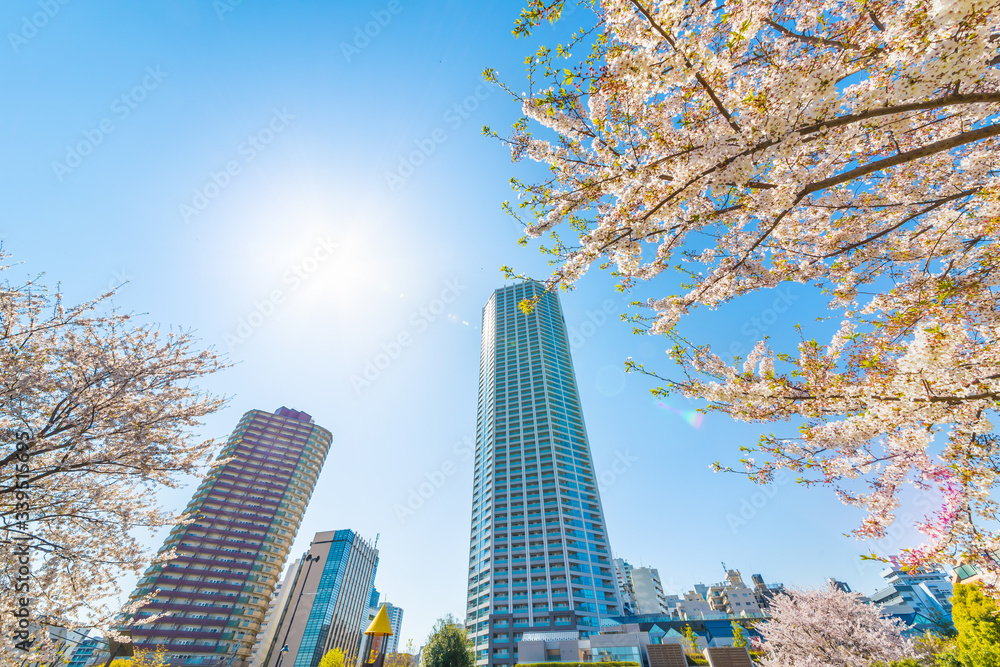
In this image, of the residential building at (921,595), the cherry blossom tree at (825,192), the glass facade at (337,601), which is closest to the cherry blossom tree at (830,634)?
the cherry blossom tree at (825,192)

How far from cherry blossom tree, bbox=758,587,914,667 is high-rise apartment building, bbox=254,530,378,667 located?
60391 mm

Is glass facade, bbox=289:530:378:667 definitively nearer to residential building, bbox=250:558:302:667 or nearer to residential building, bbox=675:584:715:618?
residential building, bbox=250:558:302:667

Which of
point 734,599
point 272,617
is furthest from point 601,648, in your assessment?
point 272,617

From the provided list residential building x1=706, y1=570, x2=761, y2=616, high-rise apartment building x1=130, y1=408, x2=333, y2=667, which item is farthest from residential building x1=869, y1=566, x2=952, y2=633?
high-rise apartment building x1=130, y1=408, x2=333, y2=667

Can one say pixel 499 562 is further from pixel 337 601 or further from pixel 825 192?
pixel 825 192

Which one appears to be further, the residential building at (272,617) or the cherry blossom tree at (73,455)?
the residential building at (272,617)

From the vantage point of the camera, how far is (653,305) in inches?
216

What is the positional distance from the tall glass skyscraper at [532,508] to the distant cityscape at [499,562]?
20cm

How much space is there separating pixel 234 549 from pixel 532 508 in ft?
148

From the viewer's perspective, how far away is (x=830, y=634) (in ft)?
51.9

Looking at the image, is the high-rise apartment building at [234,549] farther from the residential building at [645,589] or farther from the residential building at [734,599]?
the residential building at [734,599]

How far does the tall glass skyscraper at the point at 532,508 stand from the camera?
149ft

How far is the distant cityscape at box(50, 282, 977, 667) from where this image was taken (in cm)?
4419

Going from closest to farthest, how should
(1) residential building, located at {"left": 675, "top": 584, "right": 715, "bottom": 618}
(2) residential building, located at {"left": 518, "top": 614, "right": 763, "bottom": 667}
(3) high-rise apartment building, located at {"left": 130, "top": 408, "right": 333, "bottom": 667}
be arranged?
(2) residential building, located at {"left": 518, "top": 614, "right": 763, "bottom": 667}
(3) high-rise apartment building, located at {"left": 130, "top": 408, "right": 333, "bottom": 667}
(1) residential building, located at {"left": 675, "top": 584, "right": 715, "bottom": 618}
